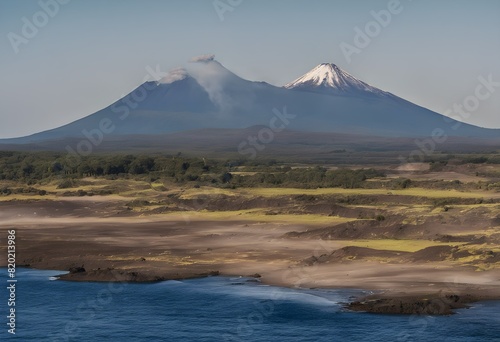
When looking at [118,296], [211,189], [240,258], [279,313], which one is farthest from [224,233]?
[211,189]

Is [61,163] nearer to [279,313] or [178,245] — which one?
[178,245]

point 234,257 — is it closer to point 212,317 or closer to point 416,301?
point 212,317

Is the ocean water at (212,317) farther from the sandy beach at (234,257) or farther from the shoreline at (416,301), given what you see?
the sandy beach at (234,257)
